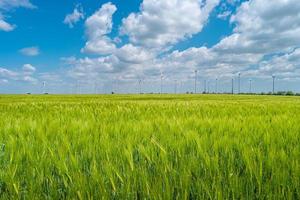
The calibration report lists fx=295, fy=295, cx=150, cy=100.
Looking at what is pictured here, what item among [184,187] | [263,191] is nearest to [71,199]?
[184,187]

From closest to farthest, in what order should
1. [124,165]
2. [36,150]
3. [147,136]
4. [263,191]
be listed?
[263,191], [124,165], [36,150], [147,136]

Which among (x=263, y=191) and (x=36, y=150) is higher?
(x=36, y=150)

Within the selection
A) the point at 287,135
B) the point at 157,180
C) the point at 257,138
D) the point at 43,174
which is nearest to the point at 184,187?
the point at 157,180

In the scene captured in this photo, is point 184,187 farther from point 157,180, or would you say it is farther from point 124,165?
point 124,165

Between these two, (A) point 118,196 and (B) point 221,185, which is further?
(B) point 221,185

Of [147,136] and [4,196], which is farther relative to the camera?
[147,136]

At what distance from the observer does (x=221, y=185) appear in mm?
1714

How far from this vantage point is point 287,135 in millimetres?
2848

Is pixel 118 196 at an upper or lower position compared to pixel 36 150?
lower

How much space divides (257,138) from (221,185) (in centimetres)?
120

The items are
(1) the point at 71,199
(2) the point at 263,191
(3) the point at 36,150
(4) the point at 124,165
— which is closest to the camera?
(1) the point at 71,199

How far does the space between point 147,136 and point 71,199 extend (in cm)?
124

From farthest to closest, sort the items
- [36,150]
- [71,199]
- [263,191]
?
1. [36,150]
2. [263,191]
3. [71,199]

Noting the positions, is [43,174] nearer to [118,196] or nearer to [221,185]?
[118,196]
